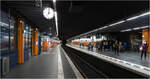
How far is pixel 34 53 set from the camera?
1507 cm

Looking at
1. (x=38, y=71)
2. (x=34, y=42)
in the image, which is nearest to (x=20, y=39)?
(x=38, y=71)

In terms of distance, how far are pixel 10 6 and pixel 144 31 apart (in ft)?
58.5

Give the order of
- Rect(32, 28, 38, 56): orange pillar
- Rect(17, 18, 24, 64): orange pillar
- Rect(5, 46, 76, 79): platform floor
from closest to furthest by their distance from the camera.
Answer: Rect(5, 46, 76, 79): platform floor, Rect(17, 18, 24, 64): orange pillar, Rect(32, 28, 38, 56): orange pillar

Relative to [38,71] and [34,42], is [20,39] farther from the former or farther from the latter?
[34,42]

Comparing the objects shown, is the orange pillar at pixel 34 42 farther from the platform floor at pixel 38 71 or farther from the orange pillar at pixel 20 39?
the platform floor at pixel 38 71

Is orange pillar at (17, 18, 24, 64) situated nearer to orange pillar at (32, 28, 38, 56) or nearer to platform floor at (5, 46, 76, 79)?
platform floor at (5, 46, 76, 79)

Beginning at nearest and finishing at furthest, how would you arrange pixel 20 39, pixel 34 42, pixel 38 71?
pixel 38 71 < pixel 20 39 < pixel 34 42

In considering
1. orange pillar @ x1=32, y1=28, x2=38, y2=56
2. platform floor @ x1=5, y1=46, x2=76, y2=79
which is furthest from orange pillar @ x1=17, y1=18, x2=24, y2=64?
orange pillar @ x1=32, y1=28, x2=38, y2=56

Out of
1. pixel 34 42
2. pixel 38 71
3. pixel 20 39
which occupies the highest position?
pixel 20 39

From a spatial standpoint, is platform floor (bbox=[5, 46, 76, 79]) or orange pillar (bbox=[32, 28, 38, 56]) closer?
platform floor (bbox=[5, 46, 76, 79])

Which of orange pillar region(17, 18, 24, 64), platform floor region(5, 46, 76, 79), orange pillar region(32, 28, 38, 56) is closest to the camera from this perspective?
platform floor region(5, 46, 76, 79)

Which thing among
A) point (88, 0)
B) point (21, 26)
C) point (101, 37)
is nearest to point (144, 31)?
point (101, 37)

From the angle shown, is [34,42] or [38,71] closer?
[38,71]

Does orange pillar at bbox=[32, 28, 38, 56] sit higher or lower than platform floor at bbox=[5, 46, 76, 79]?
higher
